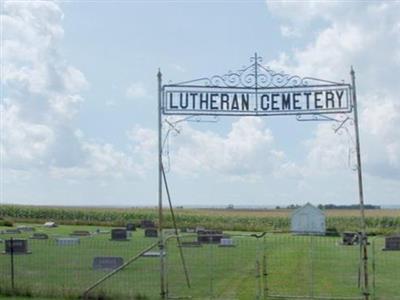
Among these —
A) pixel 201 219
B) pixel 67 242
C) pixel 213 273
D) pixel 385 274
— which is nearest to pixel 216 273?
pixel 213 273

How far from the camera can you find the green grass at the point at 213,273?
1872 cm

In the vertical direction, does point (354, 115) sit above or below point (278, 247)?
above

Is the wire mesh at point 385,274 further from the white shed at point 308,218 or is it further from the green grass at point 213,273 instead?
the white shed at point 308,218

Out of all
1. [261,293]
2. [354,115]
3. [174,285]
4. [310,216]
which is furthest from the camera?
[310,216]

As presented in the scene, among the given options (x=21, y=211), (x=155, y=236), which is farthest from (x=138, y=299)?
(x=21, y=211)

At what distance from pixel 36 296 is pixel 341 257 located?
17878 millimetres

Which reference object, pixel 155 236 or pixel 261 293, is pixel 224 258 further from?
pixel 155 236

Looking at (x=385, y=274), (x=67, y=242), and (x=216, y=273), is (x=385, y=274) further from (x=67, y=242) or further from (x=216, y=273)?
(x=67, y=242)

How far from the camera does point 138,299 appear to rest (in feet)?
54.3

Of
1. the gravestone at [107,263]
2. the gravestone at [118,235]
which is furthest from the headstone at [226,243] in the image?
the gravestone at [107,263]

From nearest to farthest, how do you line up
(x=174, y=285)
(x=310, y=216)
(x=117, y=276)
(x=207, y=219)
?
(x=174, y=285) → (x=117, y=276) → (x=310, y=216) → (x=207, y=219)

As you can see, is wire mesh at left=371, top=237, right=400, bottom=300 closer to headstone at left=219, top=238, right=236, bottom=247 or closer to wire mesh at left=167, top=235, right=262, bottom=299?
wire mesh at left=167, top=235, right=262, bottom=299

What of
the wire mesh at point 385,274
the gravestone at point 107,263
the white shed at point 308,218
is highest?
the white shed at point 308,218

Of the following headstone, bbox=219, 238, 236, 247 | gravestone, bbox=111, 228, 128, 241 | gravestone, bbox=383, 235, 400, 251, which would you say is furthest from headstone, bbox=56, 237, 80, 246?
gravestone, bbox=383, 235, 400, 251
